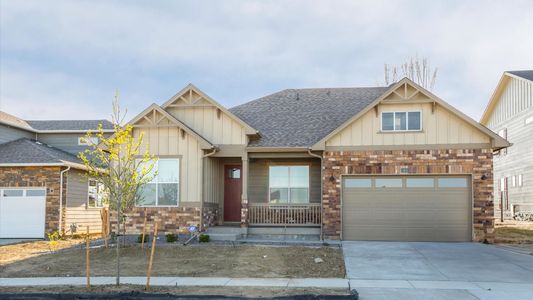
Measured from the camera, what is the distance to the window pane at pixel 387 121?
1739cm

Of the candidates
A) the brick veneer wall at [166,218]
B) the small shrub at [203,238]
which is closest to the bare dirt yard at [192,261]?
the small shrub at [203,238]

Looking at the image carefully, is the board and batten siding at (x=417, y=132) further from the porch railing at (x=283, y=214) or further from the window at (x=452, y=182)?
the porch railing at (x=283, y=214)

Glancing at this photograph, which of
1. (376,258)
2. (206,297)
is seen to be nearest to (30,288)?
(206,297)

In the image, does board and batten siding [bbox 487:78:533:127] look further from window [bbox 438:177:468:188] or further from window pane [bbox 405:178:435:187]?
window pane [bbox 405:178:435:187]

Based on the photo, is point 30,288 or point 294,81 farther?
point 294,81

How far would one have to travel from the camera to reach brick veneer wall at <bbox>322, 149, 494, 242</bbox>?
16.6 m

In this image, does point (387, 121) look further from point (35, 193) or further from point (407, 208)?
point (35, 193)

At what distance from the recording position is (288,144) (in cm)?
1836

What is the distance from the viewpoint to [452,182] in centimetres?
1705

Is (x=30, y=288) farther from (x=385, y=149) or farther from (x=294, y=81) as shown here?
(x=294, y=81)

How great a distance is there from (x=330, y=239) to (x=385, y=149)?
3.52 metres

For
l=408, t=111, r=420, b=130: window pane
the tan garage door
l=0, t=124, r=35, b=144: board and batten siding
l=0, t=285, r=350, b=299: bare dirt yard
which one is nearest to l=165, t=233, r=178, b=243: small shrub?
the tan garage door

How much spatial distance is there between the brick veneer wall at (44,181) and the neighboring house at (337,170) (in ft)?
13.5

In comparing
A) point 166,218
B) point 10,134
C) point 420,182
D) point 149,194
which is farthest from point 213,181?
point 10,134
